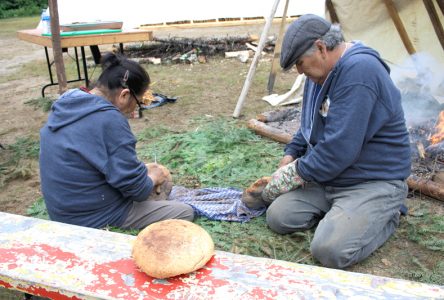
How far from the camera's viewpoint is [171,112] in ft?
19.0

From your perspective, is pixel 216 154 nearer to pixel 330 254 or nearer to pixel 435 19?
pixel 330 254

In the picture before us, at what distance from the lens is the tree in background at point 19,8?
22097 mm

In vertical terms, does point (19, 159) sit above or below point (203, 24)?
below

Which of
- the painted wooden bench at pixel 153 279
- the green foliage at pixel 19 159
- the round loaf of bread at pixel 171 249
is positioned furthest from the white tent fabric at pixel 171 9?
the round loaf of bread at pixel 171 249

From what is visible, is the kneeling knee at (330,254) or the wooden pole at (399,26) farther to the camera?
the wooden pole at (399,26)

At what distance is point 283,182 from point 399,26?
3.93m

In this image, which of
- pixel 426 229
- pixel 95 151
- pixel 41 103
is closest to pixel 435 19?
pixel 426 229

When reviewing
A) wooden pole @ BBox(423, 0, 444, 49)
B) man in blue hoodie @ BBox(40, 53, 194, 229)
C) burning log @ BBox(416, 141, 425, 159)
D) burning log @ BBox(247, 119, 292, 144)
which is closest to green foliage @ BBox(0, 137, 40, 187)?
man in blue hoodie @ BBox(40, 53, 194, 229)

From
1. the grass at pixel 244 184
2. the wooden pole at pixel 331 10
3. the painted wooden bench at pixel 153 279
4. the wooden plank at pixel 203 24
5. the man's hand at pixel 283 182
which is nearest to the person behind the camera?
the painted wooden bench at pixel 153 279

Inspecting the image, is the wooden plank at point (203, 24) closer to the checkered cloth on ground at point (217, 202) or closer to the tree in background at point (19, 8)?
the checkered cloth on ground at point (217, 202)

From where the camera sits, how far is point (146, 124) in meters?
5.43

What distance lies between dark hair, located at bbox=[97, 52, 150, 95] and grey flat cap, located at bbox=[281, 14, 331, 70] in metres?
0.86

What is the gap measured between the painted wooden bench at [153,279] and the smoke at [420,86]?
3.17 m

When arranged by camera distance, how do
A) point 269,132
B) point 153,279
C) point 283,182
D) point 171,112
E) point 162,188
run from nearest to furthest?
1. point 153,279
2. point 283,182
3. point 162,188
4. point 269,132
5. point 171,112
